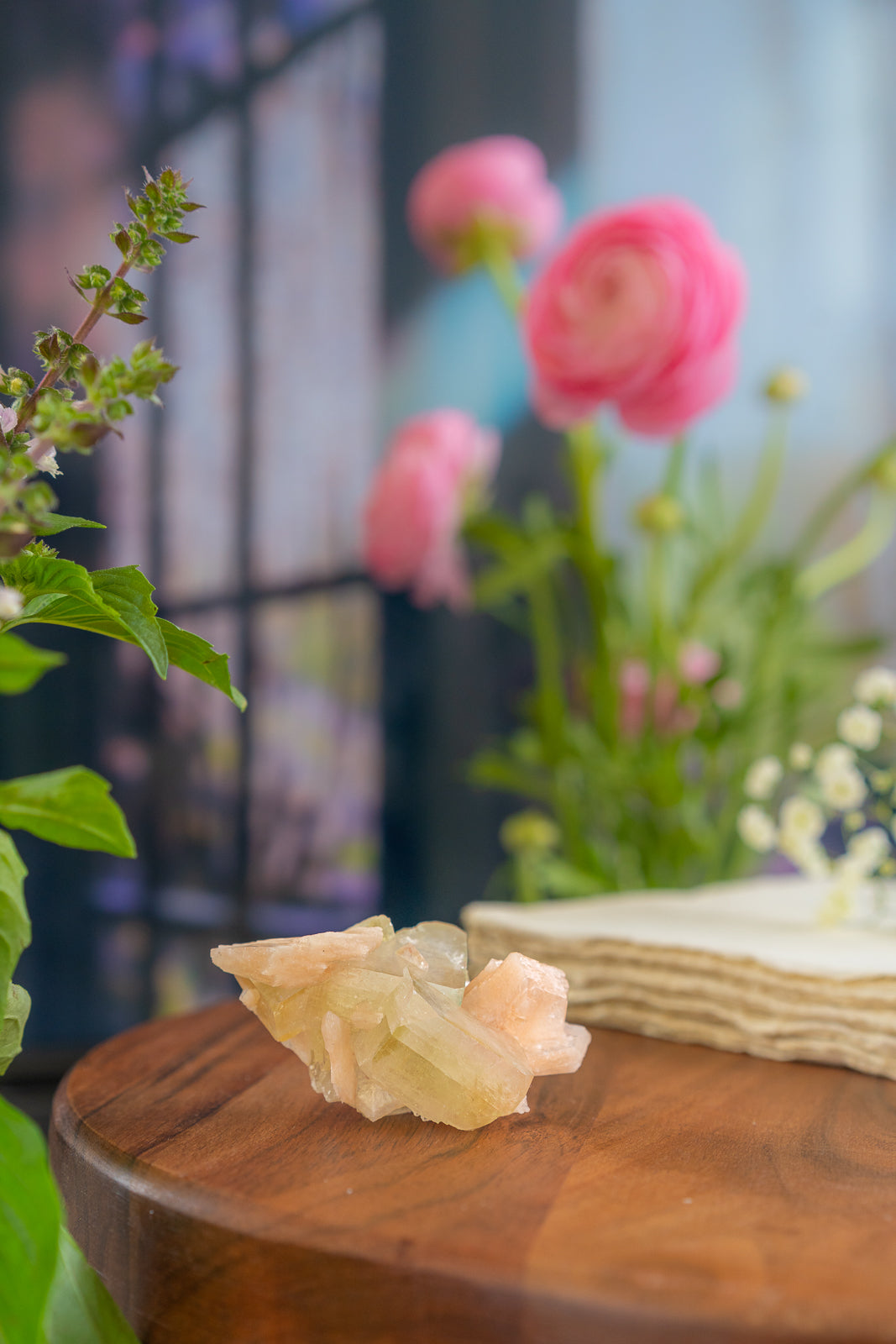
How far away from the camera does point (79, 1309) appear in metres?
0.31

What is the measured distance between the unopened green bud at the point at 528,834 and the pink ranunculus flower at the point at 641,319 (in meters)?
0.42

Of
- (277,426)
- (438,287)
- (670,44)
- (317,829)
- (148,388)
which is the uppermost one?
(670,44)

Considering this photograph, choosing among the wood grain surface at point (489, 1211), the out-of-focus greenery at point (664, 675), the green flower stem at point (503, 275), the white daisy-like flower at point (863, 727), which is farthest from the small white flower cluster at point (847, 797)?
the green flower stem at point (503, 275)

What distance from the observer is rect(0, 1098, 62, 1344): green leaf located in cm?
28

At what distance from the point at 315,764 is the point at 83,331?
3.10ft

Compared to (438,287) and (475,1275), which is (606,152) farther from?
(475,1275)

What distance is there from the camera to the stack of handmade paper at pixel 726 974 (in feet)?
1.61

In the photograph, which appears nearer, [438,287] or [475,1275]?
[475,1275]

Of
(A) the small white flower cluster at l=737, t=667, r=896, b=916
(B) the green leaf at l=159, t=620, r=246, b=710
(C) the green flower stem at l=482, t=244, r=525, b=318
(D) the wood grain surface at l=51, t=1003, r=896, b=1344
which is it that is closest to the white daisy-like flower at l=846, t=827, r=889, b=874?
(A) the small white flower cluster at l=737, t=667, r=896, b=916

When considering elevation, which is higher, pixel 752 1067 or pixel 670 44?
pixel 670 44

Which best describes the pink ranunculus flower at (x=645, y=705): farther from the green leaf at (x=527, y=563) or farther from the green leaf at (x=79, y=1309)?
the green leaf at (x=79, y=1309)

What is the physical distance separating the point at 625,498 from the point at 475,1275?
121 cm

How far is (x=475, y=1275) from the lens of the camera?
0.89 feet

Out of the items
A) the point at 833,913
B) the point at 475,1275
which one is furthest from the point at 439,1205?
the point at 833,913
